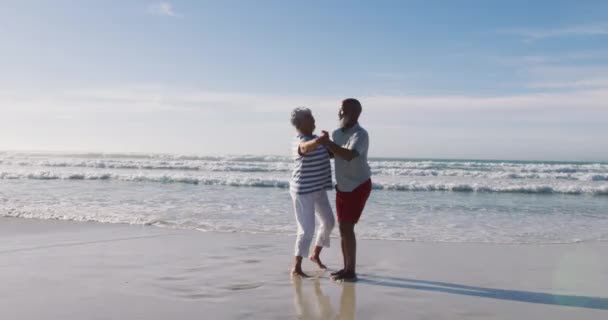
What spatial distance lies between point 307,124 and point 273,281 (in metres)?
1.71

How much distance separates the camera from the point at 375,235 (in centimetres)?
850

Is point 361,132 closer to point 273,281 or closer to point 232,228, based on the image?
point 273,281

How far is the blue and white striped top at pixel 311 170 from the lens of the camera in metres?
5.52

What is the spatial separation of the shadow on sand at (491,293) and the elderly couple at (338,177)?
16.1 inches

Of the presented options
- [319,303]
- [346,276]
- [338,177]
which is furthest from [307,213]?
[319,303]

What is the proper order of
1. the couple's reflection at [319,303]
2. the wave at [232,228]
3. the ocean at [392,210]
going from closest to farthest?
the couple's reflection at [319,303]
the wave at [232,228]
the ocean at [392,210]

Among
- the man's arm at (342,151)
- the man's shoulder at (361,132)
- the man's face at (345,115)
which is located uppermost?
the man's face at (345,115)

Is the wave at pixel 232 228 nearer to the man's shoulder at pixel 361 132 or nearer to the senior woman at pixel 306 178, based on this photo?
the senior woman at pixel 306 178

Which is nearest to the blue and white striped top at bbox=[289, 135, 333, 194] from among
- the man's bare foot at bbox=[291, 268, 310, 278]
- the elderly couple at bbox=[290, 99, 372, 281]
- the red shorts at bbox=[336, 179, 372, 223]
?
the elderly couple at bbox=[290, 99, 372, 281]

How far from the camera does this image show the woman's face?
557 centimetres

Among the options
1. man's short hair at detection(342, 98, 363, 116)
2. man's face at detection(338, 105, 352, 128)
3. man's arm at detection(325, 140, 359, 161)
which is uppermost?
man's short hair at detection(342, 98, 363, 116)

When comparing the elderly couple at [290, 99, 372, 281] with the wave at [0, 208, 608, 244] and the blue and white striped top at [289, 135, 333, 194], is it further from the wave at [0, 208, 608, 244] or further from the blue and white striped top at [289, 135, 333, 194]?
the wave at [0, 208, 608, 244]

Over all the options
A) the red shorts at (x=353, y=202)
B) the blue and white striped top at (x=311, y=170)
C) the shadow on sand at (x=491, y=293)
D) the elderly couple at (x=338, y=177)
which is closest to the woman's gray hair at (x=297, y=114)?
the elderly couple at (x=338, y=177)

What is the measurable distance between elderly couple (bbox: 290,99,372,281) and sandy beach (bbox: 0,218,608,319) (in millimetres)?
464
